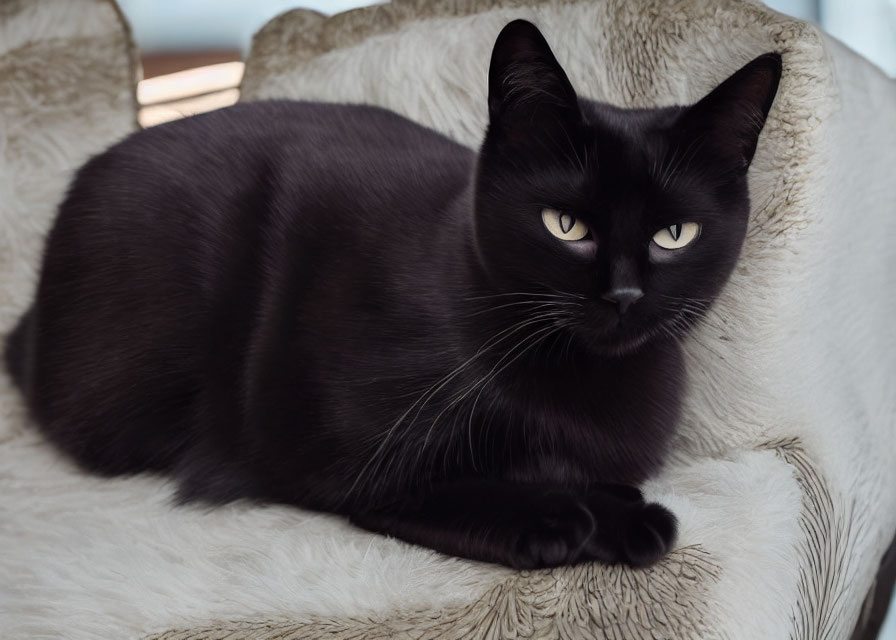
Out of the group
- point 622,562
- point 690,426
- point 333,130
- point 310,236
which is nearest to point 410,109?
point 333,130

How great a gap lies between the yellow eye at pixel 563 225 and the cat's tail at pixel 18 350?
698 millimetres

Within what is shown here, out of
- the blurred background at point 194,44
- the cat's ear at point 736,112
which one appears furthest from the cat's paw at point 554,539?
the blurred background at point 194,44

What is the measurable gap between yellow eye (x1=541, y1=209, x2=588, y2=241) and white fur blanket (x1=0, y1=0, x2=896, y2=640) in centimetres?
27

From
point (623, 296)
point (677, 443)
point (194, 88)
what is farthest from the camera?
point (194, 88)

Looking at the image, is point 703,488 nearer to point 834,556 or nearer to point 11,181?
point 834,556

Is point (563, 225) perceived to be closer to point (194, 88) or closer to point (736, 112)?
point (736, 112)

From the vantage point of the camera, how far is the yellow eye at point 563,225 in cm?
70

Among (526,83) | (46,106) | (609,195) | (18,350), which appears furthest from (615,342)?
(46,106)

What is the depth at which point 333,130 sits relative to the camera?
1016 mm

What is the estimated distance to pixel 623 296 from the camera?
0.67 metres

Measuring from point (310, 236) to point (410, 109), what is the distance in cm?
35

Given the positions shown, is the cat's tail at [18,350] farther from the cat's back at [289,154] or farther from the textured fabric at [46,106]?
the cat's back at [289,154]

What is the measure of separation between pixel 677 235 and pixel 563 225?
9cm

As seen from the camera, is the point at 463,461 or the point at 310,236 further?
the point at 310,236
